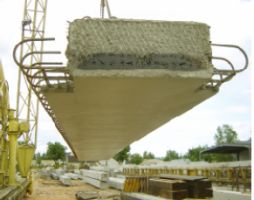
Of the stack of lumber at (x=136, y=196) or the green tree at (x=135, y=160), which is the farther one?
the green tree at (x=135, y=160)

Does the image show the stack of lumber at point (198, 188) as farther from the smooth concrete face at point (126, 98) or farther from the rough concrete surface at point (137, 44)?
the rough concrete surface at point (137, 44)

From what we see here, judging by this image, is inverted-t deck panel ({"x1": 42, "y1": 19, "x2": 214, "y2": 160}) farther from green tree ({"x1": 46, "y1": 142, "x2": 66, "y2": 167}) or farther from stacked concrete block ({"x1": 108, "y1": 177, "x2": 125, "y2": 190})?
green tree ({"x1": 46, "y1": 142, "x2": 66, "y2": 167})

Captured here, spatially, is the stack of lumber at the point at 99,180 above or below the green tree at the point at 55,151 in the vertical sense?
below

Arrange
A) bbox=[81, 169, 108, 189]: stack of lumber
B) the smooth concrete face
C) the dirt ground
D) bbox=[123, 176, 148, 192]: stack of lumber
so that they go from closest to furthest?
the smooth concrete face
bbox=[123, 176, 148, 192]: stack of lumber
the dirt ground
bbox=[81, 169, 108, 189]: stack of lumber

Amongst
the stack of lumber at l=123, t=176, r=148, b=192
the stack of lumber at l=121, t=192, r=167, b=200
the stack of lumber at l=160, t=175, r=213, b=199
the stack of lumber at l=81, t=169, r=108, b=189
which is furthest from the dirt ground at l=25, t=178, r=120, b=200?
the stack of lumber at l=160, t=175, r=213, b=199

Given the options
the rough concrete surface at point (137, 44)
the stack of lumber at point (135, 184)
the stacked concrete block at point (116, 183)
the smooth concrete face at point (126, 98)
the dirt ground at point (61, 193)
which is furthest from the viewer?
the stacked concrete block at point (116, 183)

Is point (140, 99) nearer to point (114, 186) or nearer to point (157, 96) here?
point (157, 96)

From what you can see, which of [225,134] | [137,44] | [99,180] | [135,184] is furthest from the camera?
[225,134]

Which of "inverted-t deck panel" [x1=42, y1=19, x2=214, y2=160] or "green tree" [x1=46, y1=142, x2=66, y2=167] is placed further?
"green tree" [x1=46, y1=142, x2=66, y2=167]

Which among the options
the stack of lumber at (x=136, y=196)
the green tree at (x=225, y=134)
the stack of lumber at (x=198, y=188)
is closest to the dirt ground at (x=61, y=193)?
the stack of lumber at (x=136, y=196)

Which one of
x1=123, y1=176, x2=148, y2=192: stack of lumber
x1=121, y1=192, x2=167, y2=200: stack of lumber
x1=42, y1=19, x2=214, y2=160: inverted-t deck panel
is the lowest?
x1=121, y1=192, x2=167, y2=200: stack of lumber

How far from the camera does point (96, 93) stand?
2736 millimetres

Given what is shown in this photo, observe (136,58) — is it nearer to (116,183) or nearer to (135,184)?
(135,184)

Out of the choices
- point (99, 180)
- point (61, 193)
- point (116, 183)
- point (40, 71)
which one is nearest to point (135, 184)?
point (116, 183)
